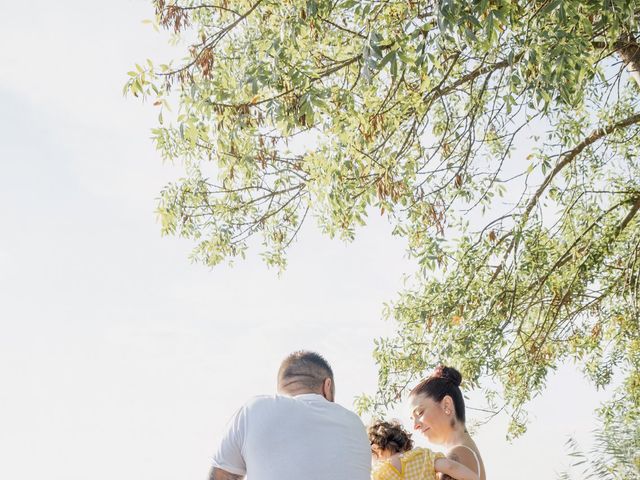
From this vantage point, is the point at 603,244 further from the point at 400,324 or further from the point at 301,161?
the point at 301,161

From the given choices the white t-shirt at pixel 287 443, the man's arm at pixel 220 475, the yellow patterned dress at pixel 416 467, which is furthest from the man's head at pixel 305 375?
the yellow patterned dress at pixel 416 467

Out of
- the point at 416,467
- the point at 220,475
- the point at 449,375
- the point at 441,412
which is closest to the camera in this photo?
the point at 220,475

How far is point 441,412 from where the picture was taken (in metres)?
3.95

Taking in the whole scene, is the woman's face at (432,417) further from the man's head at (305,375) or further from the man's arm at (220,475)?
the man's arm at (220,475)

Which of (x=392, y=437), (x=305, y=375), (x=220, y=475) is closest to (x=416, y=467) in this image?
(x=392, y=437)

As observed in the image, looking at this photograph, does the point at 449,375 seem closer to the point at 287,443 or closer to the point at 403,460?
the point at 403,460

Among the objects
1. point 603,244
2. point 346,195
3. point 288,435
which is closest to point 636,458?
point 288,435

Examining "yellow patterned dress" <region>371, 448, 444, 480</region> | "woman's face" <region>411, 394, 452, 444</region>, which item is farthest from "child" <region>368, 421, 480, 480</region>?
"woman's face" <region>411, 394, 452, 444</region>

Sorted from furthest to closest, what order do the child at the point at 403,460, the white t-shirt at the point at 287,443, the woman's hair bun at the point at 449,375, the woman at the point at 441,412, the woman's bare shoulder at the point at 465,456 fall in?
the woman's hair bun at the point at 449,375 → the woman at the point at 441,412 → the woman's bare shoulder at the point at 465,456 → the child at the point at 403,460 → the white t-shirt at the point at 287,443

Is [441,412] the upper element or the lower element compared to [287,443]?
upper

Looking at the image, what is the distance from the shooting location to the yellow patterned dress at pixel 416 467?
363cm

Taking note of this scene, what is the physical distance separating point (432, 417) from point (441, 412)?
2.0 inches

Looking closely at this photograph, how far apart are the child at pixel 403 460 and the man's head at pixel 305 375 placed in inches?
26.6

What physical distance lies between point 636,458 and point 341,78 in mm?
6127
